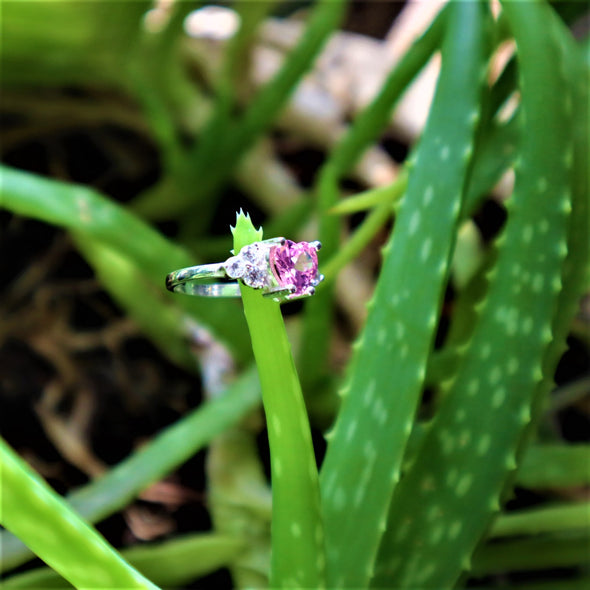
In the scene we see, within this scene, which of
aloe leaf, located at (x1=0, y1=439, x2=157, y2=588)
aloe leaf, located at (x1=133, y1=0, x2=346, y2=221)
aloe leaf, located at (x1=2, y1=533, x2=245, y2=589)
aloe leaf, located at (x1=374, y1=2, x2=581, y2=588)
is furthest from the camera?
aloe leaf, located at (x1=133, y1=0, x2=346, y2=221)

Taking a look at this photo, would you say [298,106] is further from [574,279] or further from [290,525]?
[290,525]

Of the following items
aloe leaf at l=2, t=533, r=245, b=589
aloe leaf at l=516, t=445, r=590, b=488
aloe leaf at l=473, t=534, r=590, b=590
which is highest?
aloe leaf at l=516, t=445, r=590, b=488

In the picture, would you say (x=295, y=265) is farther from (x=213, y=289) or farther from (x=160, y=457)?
(x=160, y=457)

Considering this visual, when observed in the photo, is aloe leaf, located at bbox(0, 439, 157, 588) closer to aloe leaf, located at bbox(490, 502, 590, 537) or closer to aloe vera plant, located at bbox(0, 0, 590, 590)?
aloe vera plant, located at bbox(0, 0, 590, 590)

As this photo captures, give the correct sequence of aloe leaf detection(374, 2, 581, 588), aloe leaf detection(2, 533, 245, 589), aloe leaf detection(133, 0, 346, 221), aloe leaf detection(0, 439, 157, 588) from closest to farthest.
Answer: aloe leaf detection(0, 439, 157, 588) → aloe leaf detection(374, 2, 581, 588) → aloe leaf detection(2, 533, 245, 589) → aloe leaf detection(133, 0, 346, 221)

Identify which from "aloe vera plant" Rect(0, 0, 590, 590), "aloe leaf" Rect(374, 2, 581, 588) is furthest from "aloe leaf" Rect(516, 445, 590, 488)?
"aloe leaf" Rect(374, 2, 581, 588)

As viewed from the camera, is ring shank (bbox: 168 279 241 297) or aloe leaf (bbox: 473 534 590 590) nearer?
ring shank (bbox: 168 279 241 297)

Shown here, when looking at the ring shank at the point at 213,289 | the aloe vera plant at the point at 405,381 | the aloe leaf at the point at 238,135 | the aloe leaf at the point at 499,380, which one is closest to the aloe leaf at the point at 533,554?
the aloe vera plant at the point at 405,381

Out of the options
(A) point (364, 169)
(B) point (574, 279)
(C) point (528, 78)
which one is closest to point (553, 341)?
(B) point (574, 279)
